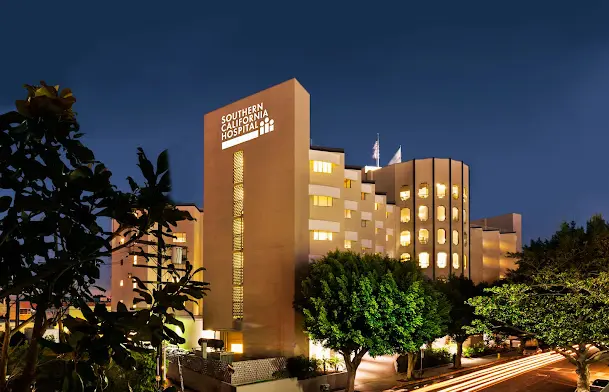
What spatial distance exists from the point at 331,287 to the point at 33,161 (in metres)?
32.3

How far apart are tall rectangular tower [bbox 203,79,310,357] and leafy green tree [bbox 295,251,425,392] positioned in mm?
3717

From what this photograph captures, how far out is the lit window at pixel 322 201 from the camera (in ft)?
146

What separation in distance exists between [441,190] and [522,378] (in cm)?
3451

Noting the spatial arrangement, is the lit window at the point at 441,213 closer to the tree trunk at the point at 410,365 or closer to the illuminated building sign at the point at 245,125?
the tree trunk at the point at 410,365

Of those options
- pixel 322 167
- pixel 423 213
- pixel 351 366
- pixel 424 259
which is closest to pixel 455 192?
pixel 423 213

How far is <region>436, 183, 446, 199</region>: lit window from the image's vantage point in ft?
230

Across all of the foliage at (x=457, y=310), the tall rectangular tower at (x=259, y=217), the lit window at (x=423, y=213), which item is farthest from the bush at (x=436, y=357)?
the lit window at (x=423, y=213)

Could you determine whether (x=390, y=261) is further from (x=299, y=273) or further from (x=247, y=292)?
(x=247, y=292)

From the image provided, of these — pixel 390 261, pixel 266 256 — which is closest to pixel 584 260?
pixel 390 261

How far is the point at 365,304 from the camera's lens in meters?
33.1

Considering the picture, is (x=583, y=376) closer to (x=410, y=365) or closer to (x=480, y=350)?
(x=410, y=365)

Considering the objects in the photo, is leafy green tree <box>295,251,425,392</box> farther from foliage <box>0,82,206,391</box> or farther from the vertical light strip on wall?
foliage <box>0,82,206,391</box>

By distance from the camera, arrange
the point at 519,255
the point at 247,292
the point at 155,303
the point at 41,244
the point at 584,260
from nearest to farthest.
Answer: the point at 155,303, the point at 41,244, the point at 584,260, the point at 519,255, the point at 247,292

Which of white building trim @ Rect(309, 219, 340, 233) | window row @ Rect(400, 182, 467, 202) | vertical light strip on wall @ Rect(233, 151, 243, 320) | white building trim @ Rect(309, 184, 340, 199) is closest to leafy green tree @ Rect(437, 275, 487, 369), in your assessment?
white building trim @ Rect(309, 219, 340, 233)
